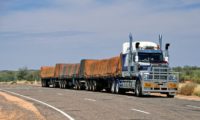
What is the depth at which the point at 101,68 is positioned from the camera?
49.5m

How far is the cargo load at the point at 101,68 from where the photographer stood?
141 ft

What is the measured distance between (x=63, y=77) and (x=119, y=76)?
2262 cm

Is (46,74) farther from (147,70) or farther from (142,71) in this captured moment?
Result: (142,71)

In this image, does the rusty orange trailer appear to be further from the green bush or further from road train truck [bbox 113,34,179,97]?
road train truck [bbox 113,34,179,97]

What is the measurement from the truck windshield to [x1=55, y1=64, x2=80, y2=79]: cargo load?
68.4 feet

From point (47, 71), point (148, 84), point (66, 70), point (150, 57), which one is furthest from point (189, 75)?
point (148, 84)

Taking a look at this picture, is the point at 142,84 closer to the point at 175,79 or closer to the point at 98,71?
the point at 175,79

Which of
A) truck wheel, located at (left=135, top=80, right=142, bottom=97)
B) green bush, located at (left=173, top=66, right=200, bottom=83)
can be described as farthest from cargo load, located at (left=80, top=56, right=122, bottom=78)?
green bush, located at (left=173, top=66, right=200, bottom=83)

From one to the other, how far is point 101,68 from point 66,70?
46.9 feet

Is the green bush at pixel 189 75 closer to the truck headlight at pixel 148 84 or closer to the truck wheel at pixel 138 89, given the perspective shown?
the truck wheel at pixel 138 89

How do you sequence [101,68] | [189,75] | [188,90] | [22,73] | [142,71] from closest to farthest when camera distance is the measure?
[142,71] → [188,90] → [101,68] → [189,75] → [22,73]

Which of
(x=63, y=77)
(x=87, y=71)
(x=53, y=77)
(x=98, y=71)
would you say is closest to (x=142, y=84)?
(x=98, y=71)

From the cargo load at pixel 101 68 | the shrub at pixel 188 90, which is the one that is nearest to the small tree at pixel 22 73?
the cargo load at pixel 101 68

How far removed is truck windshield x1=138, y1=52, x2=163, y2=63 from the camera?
123 feet
